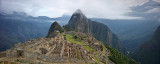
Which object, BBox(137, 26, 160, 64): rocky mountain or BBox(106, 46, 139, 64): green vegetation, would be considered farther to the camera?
BBox(137, 26, 160, 64): rocky mountain

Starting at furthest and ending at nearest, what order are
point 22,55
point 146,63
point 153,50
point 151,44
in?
point 151,44 < point 153,50 < point 146,63 < point 22,55

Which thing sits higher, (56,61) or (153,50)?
(56,61)

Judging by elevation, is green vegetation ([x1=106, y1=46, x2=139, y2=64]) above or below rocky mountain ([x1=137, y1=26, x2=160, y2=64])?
above

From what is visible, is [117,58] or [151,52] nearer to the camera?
[117,58]

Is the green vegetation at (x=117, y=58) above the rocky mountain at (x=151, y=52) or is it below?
above

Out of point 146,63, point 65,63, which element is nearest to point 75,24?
point 146,63

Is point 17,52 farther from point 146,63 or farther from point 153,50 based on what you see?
point 153,50

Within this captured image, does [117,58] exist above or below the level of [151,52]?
above

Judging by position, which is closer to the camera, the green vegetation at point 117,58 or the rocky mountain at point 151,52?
the green vegetation at point 117,58
